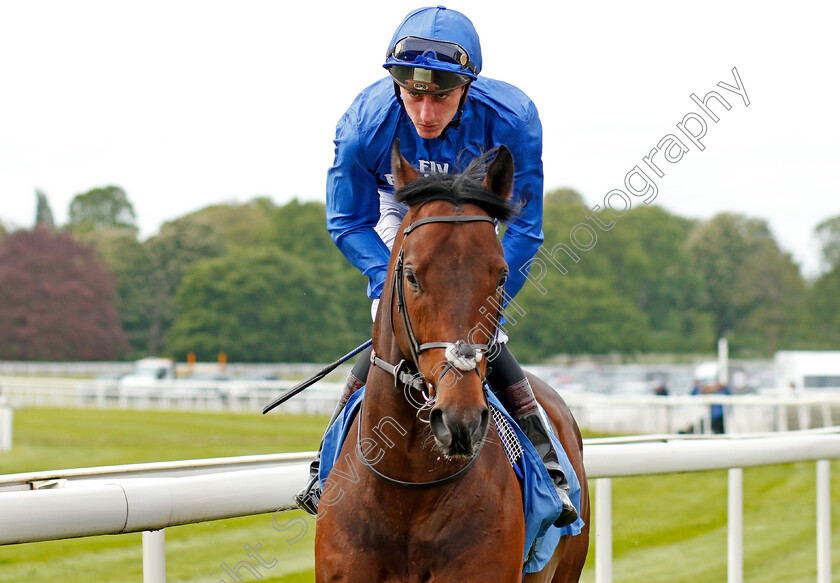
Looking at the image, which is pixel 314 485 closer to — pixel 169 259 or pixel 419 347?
pixel 419 347

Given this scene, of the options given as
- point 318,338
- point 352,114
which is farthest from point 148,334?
point 352,114

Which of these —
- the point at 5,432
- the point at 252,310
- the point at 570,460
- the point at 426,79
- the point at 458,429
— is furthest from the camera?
the point at 252,310

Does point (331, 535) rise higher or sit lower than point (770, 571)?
higher

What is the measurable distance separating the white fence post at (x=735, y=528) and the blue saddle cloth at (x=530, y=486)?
186 centimetres

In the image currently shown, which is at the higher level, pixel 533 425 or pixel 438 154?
pixel 438 154

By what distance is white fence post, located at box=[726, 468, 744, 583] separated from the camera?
14.6 feet

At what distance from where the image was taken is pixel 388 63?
9.27 ft

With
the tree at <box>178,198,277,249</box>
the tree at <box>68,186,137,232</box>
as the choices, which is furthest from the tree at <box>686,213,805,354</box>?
the tree at <box>68,186,137,232</box>

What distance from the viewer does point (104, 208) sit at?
8319cm

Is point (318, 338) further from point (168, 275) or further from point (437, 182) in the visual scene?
point (437, 182)

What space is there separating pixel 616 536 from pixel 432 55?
6033mm

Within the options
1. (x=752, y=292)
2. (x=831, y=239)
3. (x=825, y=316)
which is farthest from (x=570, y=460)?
(x=831, y=239)

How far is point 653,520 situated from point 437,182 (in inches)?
275

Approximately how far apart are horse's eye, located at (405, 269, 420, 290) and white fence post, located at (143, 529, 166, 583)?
3.78ft
